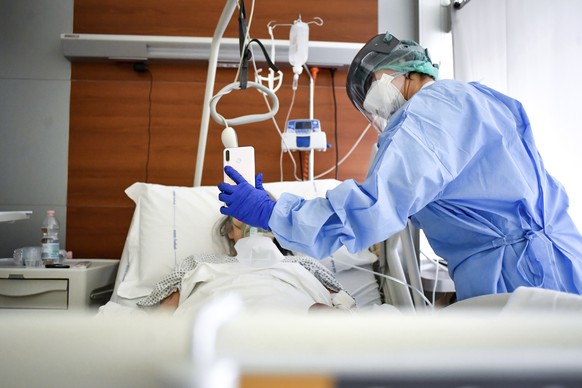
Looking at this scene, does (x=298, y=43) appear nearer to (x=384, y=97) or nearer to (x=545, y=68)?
(x=384, y=97)

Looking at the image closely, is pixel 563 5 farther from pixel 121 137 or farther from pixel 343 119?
pixel 121 137

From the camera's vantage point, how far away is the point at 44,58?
286cm

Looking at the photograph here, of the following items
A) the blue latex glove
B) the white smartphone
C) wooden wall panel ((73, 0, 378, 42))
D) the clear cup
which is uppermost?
wooden wall panel ((73, 0, 378, 42))

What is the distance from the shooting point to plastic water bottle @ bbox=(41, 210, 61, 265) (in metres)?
2.32

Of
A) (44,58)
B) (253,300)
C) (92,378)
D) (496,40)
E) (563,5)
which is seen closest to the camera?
(92,378)

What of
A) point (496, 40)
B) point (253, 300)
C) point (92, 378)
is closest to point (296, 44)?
point (496, 40)

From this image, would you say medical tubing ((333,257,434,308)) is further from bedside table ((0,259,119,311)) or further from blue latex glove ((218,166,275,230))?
bedside table ((0,259,119,311))

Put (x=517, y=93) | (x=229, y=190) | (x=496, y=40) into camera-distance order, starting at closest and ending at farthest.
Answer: (x=229, y=190) → (x=517, y=93) → (x=496, y=40)

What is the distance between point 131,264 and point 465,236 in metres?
1.69

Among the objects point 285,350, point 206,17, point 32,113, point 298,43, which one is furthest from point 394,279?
point 32,113

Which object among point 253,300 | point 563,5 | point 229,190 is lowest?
point 253,300

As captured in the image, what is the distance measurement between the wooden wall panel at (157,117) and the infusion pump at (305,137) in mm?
345

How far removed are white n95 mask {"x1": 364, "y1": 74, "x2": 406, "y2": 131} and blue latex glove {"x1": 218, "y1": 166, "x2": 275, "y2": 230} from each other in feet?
1.93

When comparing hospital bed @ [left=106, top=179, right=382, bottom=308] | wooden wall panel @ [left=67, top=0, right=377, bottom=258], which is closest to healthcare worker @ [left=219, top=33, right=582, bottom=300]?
hospital bed @ [left=106, top=179, right=382, bottom=308]
